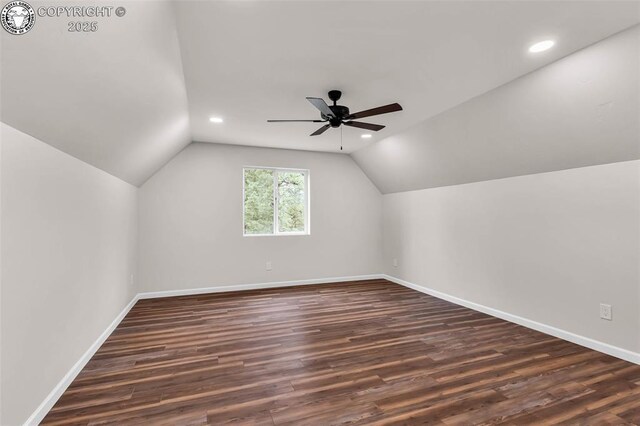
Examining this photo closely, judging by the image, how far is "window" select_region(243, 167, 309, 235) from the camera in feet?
17.7

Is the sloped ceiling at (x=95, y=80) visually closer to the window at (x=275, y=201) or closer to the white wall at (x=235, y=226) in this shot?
the white wall at (x=235, y=226)

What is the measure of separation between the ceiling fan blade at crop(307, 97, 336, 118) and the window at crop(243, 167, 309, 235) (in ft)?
9.28

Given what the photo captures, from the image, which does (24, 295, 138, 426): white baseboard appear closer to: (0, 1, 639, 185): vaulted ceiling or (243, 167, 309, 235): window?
(0, 1, 639, 185): vaulted ceiling

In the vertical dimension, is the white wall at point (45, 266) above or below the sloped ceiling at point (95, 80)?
below

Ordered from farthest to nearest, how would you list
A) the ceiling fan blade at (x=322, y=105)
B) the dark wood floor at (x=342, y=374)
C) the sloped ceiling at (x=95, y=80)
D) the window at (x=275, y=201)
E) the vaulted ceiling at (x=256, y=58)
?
the window at (x=275, y=201)
the ceiling fan blade at (x=322, y=105)
the dark wood floor at (x=342, y=374)
the vaulted ceiling at (x=256, y=58)
the sloped ceiling at (x=95, y=80)

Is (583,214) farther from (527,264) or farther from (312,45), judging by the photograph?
(312,45)

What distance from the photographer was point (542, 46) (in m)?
2.24

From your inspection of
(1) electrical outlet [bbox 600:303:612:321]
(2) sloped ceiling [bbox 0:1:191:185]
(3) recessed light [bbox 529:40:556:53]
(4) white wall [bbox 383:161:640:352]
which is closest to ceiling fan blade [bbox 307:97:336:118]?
(2) sloped ceiling [bbox 0:1:191:185]

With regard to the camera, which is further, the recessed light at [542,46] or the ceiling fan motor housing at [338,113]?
the ceiling fan motor housing at [338,113]

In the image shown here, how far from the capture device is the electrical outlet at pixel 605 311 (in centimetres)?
278

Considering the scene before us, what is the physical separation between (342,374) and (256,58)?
2.53 metres

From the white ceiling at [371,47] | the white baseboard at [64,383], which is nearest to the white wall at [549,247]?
the white ceiling at [371,47]

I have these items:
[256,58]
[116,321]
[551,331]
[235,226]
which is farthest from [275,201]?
[551,331]

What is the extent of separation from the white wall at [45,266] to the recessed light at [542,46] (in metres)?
3.24
